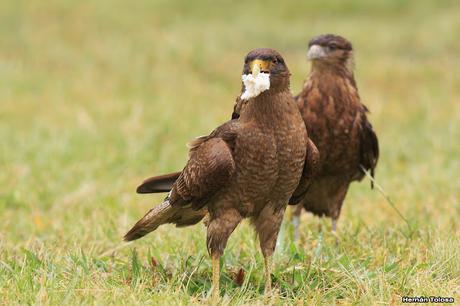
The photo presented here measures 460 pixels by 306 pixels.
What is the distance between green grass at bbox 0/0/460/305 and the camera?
4.39m

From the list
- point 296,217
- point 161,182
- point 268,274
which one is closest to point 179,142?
point 296,217

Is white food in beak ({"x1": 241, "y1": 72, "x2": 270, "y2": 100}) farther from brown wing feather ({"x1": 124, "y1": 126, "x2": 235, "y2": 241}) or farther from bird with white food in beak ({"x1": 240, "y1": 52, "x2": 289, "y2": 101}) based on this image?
brown wing feather ({"x1": 124, "y1": 126, "x2": 235, "y2": 241})

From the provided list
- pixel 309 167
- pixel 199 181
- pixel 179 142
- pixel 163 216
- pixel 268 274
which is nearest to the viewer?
pixel 199 181

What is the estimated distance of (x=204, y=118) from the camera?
9.80 m

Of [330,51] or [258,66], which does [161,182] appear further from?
[330,51]

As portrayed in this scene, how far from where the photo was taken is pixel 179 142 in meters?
8.92

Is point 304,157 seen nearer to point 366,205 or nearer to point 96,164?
point 366,205

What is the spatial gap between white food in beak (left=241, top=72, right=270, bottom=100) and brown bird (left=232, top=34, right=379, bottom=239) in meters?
1.54

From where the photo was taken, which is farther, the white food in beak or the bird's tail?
the bird's tail

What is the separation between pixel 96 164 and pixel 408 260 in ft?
13.2

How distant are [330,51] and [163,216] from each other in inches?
81.7

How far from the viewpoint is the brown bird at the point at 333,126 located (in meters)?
5.66

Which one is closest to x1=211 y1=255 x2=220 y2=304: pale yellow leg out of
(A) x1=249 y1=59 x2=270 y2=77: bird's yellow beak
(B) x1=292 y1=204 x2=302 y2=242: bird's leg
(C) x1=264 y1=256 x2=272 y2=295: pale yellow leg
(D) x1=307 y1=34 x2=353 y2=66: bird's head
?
(C) x1=264 y1=256 x2=272 y2=295: pale yellow leg

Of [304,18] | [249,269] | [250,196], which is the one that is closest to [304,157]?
[250,196]
